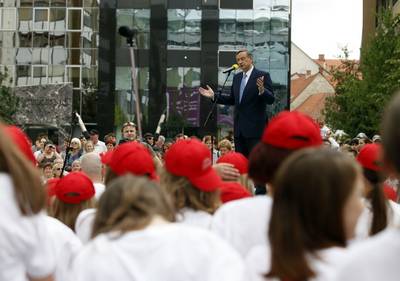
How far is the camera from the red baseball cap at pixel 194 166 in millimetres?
4164

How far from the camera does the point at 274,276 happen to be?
2777mm

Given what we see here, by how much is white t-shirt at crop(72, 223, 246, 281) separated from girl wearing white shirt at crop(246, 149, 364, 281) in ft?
0.62

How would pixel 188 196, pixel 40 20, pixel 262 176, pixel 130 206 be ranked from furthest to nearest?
pixel 40 20, pixel 188 196, pixel 262 176, pixel 130 206

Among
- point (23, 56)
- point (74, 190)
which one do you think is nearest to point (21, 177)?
point (74, 190)

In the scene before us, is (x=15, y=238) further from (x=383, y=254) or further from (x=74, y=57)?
(x=74, y=57)

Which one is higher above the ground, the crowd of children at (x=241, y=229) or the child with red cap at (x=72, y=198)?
the crowd of children at (x=241, y=229)

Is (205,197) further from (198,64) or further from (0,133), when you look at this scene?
(198,64)

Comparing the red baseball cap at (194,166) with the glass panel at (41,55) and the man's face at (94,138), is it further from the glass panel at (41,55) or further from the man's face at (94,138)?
the glass panel at (41,55)

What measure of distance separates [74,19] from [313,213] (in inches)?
1985

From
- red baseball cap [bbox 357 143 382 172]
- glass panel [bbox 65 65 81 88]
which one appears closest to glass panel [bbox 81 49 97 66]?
glass panel [bbox 65 65 81 88]

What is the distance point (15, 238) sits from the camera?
325 centimetres

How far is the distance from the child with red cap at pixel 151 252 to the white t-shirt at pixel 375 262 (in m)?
0.66

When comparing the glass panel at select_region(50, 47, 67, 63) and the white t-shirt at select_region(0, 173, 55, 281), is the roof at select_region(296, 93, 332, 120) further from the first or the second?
the white t-shirt at select_region(0, 173, 55, 281)

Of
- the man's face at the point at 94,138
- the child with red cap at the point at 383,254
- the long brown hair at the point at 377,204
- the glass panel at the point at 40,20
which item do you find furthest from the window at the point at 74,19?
the child with red cap at the point at 383,254
